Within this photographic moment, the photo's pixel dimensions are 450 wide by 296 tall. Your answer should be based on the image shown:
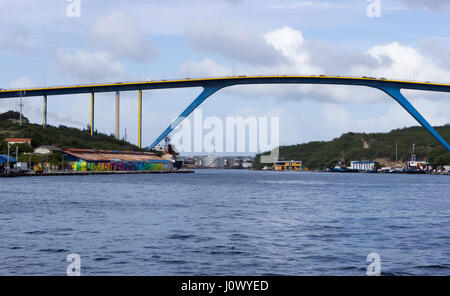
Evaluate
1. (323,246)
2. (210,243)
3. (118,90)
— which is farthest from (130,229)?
(118,90)

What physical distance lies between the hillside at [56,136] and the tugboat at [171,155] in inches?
309

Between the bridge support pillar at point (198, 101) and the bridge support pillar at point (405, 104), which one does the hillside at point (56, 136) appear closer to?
the bridge support pillar at point (198, 101)

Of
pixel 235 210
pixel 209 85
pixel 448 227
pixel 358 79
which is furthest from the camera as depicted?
pixel 209 85

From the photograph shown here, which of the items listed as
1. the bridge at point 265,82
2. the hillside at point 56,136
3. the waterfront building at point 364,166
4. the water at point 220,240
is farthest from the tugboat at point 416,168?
the water at point 220,240

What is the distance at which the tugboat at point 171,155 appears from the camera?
149500 millimetres

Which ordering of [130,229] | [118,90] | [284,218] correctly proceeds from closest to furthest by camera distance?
[130,229] → [284,218] → [118,90]

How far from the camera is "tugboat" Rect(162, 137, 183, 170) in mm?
149500

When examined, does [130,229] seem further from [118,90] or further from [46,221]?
[118,90]

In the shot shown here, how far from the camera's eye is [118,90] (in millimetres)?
122812

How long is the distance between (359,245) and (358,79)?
286 feet

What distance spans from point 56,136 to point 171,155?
Result: 3067 cm

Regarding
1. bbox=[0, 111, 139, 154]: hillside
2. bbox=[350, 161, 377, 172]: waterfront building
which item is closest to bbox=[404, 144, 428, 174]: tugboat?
bbox=[350, 161, 377, 172]: waterfront building

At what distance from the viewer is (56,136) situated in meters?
134
